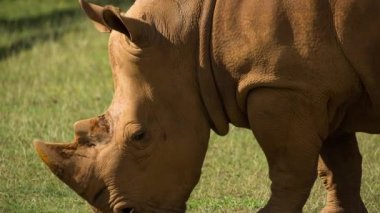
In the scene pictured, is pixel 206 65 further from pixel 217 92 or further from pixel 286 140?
pixel 286 140

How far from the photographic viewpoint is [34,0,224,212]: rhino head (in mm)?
6773

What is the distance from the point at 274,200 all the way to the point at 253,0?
1134 millimetres

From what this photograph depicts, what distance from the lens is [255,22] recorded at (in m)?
6.57

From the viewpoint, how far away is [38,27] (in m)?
16.7

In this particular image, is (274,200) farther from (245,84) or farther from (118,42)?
(118,42)

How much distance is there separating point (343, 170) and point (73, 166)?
1791 millimetres

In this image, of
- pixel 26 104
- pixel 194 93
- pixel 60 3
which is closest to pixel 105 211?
pixel 194 93

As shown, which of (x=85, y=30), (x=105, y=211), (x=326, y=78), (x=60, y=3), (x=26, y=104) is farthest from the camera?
(x=60, y=3)

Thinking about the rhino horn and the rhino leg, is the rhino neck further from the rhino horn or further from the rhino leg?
the rhino leg

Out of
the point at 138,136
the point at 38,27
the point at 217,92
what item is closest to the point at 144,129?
the point at 138,136

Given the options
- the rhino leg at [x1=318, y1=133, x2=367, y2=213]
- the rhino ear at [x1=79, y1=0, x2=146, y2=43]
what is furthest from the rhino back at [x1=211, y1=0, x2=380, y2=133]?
the rhino leg at [x1=318, y1=133, x2=367, y2=213]

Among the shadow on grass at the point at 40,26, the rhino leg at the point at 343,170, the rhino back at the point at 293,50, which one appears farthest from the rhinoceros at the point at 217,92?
the shadow on grass at the point at 40,26

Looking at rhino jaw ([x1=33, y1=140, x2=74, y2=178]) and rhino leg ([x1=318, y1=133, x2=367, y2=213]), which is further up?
rhino jaw ([x1=33, y1=140, x2=74, y2=178])

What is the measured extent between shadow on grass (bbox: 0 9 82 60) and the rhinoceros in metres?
8.38
